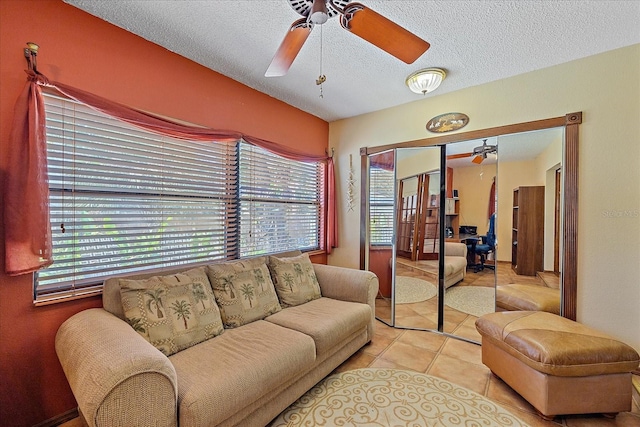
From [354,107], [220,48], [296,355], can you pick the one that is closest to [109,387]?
[296,355]

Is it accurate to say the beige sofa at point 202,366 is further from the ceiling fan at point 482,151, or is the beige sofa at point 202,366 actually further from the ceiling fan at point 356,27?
the ceiling fan at point 482,151

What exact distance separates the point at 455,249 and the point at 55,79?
3.45m

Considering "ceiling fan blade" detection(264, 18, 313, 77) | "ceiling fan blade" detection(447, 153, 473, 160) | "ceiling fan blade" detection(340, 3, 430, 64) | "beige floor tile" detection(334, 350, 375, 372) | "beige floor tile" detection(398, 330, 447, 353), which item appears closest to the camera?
"ceiling fan blade" detection(340, 3, 430, 64)

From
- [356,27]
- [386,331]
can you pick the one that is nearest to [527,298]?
[386,331]

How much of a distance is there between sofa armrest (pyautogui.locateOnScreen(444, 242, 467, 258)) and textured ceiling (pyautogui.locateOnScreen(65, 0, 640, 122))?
1.61m

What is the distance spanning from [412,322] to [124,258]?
2788mm

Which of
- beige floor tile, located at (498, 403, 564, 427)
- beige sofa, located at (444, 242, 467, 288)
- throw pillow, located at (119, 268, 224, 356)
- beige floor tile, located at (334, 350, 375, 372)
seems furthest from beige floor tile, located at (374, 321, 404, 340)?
throw pillow, located at (119, 268, 224, 356)

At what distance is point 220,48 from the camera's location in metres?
2.10

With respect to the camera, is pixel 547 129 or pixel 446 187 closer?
pixel 547 129

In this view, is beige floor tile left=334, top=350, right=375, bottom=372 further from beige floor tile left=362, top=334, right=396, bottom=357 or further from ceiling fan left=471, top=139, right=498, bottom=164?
ceiling fan left=471, top=139, right=498, bottom=164

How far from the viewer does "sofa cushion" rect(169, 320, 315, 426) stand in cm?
123

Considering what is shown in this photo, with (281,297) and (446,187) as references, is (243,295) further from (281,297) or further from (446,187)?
(446,187)

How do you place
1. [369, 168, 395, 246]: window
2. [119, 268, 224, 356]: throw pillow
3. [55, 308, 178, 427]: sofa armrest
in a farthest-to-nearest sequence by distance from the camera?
1. [369, 168, 395, 246]: window
2. [119, 268, 224, 356]: throw pillow
3. [55, 308, 178, 427]: sofa armrest

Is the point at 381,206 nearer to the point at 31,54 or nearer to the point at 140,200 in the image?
the point at 140,200
